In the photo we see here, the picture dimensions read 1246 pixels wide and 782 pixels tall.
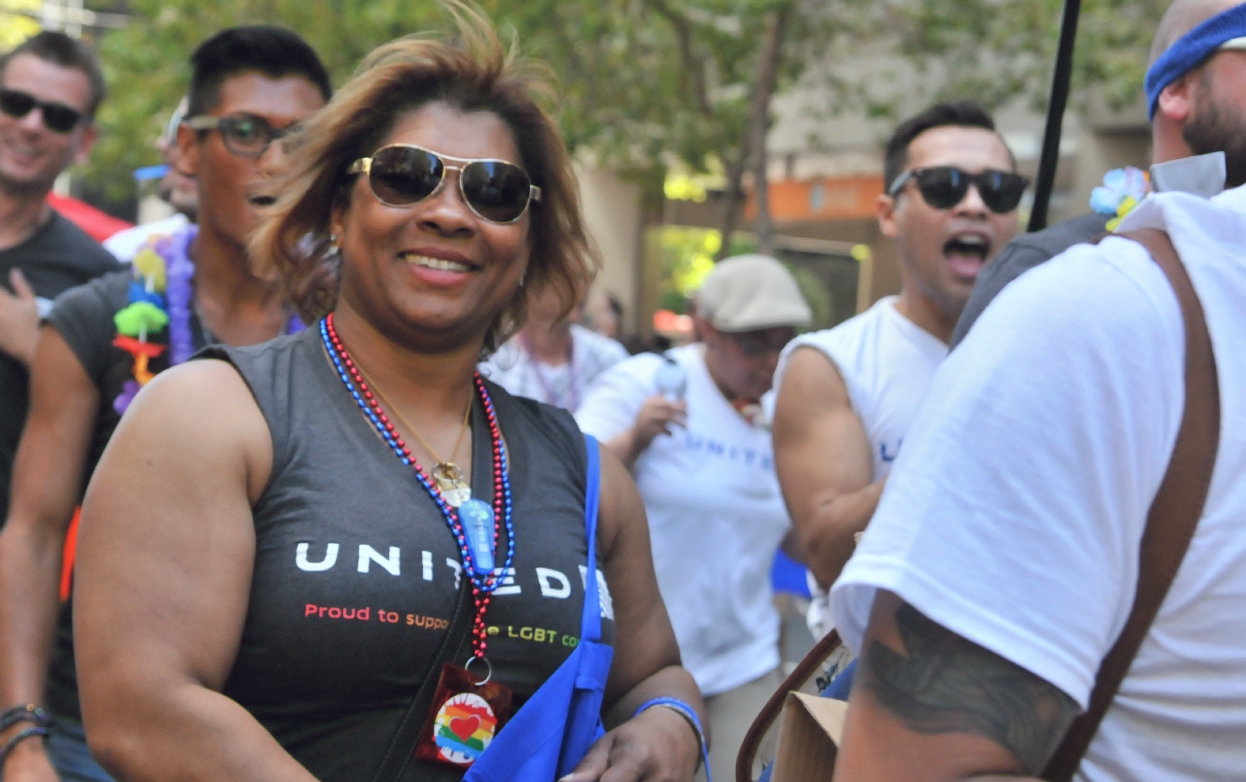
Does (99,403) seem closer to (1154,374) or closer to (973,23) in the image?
(1154,374)

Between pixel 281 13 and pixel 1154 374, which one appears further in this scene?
pixel 281 13

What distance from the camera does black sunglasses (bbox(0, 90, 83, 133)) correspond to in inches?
177

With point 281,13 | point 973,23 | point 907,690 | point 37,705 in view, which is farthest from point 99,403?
point 281,13

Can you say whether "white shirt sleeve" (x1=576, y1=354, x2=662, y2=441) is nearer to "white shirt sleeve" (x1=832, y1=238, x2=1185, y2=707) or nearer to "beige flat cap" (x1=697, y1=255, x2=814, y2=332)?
"beige flat cap" (x1=697, y1=255, x2=814, y2=332)

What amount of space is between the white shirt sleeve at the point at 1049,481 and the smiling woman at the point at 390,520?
40.3 inches

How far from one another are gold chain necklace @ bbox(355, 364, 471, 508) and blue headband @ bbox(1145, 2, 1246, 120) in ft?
4.03

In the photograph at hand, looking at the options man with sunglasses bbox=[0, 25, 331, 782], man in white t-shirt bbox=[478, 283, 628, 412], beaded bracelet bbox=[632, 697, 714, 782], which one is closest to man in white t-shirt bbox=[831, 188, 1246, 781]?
beaded bracelet bbox=[632, 697, 714, 782]

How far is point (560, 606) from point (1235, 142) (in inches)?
48.1

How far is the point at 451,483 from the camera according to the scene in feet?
7.70

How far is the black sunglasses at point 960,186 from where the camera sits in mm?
3979

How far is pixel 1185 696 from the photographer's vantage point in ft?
4.23

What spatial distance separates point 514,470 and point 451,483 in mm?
140

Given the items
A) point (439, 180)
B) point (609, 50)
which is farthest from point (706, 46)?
point (439, 180)

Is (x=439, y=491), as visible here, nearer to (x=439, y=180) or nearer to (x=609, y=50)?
(x=439, y=180)
